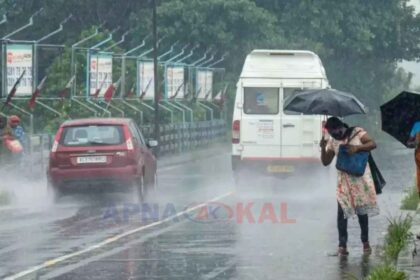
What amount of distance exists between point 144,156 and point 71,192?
170 cm

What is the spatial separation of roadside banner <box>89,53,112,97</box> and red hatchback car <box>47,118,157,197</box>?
17356 mm

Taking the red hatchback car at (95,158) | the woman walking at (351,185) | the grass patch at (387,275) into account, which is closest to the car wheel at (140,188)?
the red hatchback car at (95,158)

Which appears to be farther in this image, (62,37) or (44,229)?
(62,37)

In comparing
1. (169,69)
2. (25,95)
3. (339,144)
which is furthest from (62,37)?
(339,144)

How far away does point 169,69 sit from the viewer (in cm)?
5384

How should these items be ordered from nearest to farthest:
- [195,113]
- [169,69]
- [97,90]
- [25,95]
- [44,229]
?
1. [44,229]
2. [25,95]
3. [97,90]
4. [169,69]
5. [195,113]

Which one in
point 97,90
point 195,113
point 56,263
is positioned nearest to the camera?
point 56,263

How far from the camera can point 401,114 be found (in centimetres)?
1709

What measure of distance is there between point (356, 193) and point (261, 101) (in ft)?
48.8

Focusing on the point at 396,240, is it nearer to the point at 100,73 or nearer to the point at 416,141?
the point at 416,141

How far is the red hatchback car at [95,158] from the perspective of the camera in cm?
2609

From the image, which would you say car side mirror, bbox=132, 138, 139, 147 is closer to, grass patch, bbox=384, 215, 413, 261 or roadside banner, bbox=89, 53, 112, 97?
grass patch, bbox=384, 215, 413, 261

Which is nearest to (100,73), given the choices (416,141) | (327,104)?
(327,104)

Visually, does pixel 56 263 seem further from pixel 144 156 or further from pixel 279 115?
pixel 279 115
